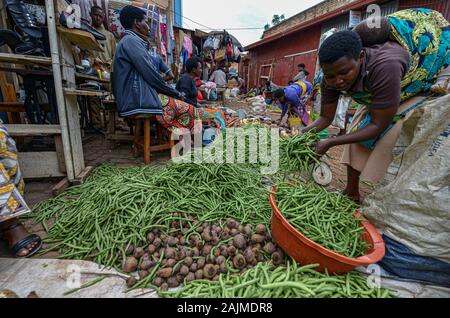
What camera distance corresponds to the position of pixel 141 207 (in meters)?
1.87

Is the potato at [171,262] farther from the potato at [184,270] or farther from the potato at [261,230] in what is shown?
the potato at [261,230]

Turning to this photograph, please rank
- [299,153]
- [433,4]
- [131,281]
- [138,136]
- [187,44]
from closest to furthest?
1. [131,281]
2. [299,153]
3. [138,136]
4. [433,4]
5. [187,44]

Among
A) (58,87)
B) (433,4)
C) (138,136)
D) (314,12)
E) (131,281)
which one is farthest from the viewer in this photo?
(314,12)

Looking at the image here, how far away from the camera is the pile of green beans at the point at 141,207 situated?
169 cm

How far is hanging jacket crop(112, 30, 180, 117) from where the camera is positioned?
9.33 feet

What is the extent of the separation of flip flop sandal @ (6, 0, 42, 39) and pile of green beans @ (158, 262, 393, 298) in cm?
303

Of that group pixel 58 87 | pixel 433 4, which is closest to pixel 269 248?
pixel 58 87

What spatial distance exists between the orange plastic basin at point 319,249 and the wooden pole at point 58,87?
2.36 meters

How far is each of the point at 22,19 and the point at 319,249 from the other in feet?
12.1

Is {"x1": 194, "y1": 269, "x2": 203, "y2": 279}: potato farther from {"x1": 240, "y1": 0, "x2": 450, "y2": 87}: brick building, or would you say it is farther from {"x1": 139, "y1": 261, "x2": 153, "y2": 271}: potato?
{"x1": 240, "y1": 0, "x2": 450, "y2": 87}: brick building

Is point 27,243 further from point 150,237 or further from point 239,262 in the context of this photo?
point 239,262

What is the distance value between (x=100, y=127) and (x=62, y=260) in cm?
460
